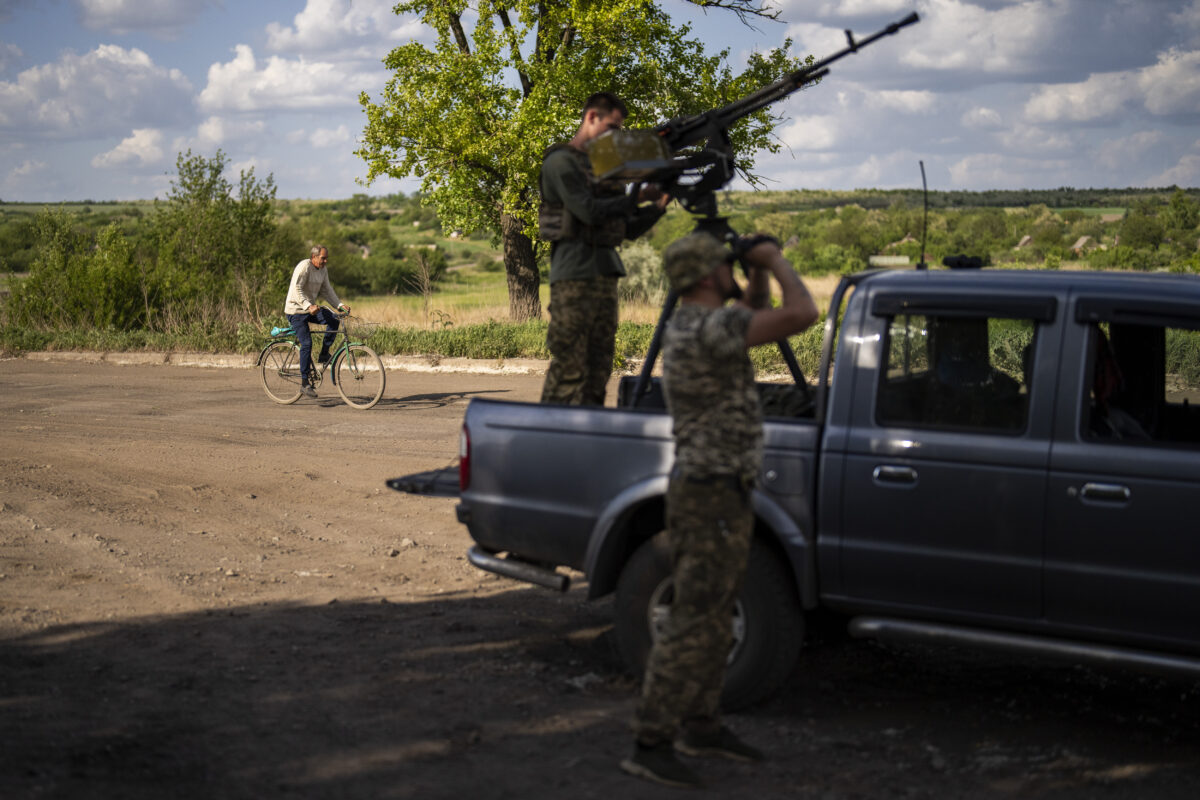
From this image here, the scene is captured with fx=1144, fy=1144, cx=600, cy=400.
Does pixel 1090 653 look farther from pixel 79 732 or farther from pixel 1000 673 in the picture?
pixel 79 732

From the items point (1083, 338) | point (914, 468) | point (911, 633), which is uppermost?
point (1083, 338)

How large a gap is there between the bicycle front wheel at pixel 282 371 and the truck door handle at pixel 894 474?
1150 centimetres

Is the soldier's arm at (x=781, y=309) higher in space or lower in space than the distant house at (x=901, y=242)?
lower

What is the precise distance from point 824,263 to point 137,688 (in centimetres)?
4571

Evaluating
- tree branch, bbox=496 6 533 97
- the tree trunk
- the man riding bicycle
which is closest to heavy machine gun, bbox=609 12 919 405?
the man riding bicycle

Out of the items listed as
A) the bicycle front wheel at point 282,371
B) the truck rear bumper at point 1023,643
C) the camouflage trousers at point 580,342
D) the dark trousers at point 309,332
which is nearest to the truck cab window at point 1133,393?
the truck rear bumper at point 1023,643

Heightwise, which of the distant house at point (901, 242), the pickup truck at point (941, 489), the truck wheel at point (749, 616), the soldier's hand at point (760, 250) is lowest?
the truck wheel at point (749, 616)

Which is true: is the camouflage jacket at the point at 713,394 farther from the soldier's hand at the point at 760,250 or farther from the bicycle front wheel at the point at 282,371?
the bicycle front wheel at the point at 282,371

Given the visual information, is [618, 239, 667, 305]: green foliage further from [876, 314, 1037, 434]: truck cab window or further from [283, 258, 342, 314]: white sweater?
[876, 314, 1037, 434]: truck cab window

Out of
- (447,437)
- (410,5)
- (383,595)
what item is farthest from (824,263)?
(383,595)

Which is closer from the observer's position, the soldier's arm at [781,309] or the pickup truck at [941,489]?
the soldier's arm at [781,309]

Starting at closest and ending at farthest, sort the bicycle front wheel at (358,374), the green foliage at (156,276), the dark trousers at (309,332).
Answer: the bicycle front wheel at (358,374)
the dark trousers at (309,332)
the green foliage at (156,276)

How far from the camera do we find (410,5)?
22406mm

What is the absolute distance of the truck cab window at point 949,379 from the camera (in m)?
4.62
